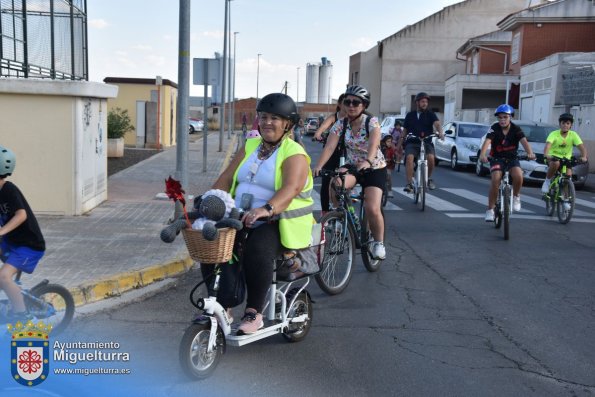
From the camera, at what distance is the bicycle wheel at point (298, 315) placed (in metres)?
5.10

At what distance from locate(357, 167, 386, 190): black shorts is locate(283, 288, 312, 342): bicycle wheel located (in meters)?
2.18

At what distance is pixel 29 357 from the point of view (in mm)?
4137

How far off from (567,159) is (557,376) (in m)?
7.55

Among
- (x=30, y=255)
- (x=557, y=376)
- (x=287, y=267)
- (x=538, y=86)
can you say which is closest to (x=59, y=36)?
(x=30, y=255)

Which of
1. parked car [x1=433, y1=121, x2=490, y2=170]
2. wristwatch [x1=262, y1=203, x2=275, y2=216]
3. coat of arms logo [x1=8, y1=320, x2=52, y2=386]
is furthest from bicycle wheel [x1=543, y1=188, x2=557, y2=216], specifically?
parked car [x1=433, y1=121, x2=490, y2=170]

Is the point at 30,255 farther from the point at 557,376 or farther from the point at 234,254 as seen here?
the point at 557,376

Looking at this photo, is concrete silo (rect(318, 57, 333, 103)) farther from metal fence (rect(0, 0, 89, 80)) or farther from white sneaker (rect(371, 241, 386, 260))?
white sneaker (rect(371, 241, 386, 260))

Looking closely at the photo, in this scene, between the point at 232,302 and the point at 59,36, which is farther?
the point at 59,36

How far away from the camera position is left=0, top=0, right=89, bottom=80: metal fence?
10078mm

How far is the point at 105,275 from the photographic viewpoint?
6809mm

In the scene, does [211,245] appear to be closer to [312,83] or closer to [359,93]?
[359,93]

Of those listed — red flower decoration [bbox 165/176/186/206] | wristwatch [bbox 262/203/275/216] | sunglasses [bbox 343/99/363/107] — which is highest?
sunglasses [bbox 343/99/363/107]

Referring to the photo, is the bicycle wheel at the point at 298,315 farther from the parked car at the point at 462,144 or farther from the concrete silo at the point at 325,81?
the concrete silo at the point at 325,81

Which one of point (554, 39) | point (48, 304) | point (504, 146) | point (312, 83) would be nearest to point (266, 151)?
point (48, 304)
